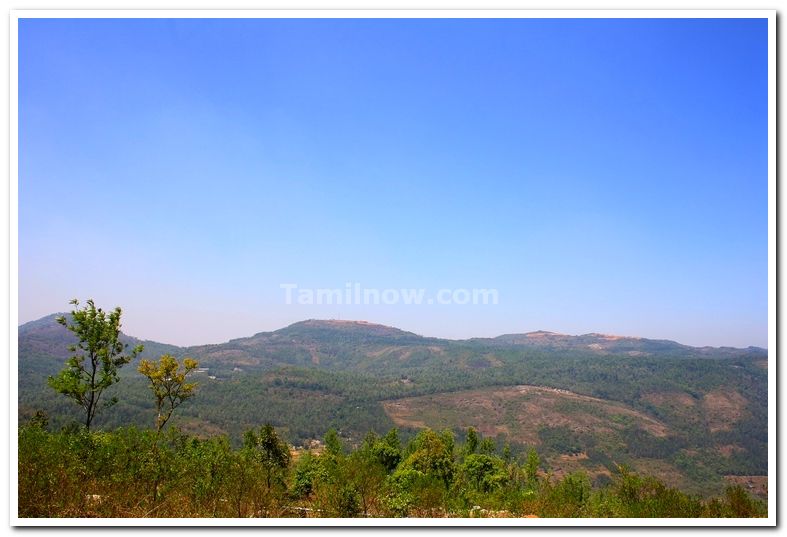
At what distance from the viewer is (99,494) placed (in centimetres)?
429

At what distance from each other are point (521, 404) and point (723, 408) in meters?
47.1

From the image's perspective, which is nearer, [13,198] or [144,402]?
[13,198]

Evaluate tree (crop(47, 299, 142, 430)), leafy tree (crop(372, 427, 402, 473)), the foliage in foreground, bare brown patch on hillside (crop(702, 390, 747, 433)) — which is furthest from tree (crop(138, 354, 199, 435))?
bare brown patch on hillside (crop(702, 390, 747, 433))

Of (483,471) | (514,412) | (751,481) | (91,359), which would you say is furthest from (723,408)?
(91,359)

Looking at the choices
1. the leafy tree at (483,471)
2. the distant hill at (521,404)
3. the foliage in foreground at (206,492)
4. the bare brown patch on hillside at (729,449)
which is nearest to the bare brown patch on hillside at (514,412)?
the distant hill at (521,404)

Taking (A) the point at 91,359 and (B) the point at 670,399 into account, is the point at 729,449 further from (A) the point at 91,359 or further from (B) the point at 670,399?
(A) the point at 91,359

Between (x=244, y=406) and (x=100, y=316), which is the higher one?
(x=100, y=316)

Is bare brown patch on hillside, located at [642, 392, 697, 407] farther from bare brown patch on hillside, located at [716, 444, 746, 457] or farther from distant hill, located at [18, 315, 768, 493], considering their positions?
bare brown patch on hillside, located at [716, 444, 746, 457]

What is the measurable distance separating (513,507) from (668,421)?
111 m

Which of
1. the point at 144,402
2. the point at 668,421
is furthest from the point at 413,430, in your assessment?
the point at 668,421

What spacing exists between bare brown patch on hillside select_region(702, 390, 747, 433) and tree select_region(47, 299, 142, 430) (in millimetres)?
110269

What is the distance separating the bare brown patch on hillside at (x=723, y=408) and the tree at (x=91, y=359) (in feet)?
362

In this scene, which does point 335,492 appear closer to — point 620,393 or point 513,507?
point 513,507

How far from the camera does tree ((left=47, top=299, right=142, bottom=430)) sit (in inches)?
340
